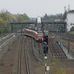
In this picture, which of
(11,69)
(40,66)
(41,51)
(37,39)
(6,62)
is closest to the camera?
(11,69)

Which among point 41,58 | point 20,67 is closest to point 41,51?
point 41,58

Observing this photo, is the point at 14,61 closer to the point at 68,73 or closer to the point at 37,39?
the point at 68,73

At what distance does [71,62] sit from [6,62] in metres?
6.63

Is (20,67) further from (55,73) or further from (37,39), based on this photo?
(37,39)

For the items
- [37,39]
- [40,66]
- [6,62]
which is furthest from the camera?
[37,39]

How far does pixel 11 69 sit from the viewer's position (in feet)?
83.5

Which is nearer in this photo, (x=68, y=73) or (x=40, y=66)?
(x=68, y=73)

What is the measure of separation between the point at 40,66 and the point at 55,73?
198 inches

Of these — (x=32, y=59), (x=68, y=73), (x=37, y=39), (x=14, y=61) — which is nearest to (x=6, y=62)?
(x=14, y=61)

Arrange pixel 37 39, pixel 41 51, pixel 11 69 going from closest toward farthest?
1. pixel 11 69
2. pixel 41 51
3. pixel 37 39

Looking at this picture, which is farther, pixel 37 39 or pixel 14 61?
pixel 37 39

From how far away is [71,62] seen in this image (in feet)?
99.0

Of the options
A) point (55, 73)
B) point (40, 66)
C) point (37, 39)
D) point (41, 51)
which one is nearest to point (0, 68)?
point (40, 66)

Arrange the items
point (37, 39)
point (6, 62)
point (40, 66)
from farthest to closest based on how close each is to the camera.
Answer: point (37, 39)
point (6, 62)
point (40, 66)
